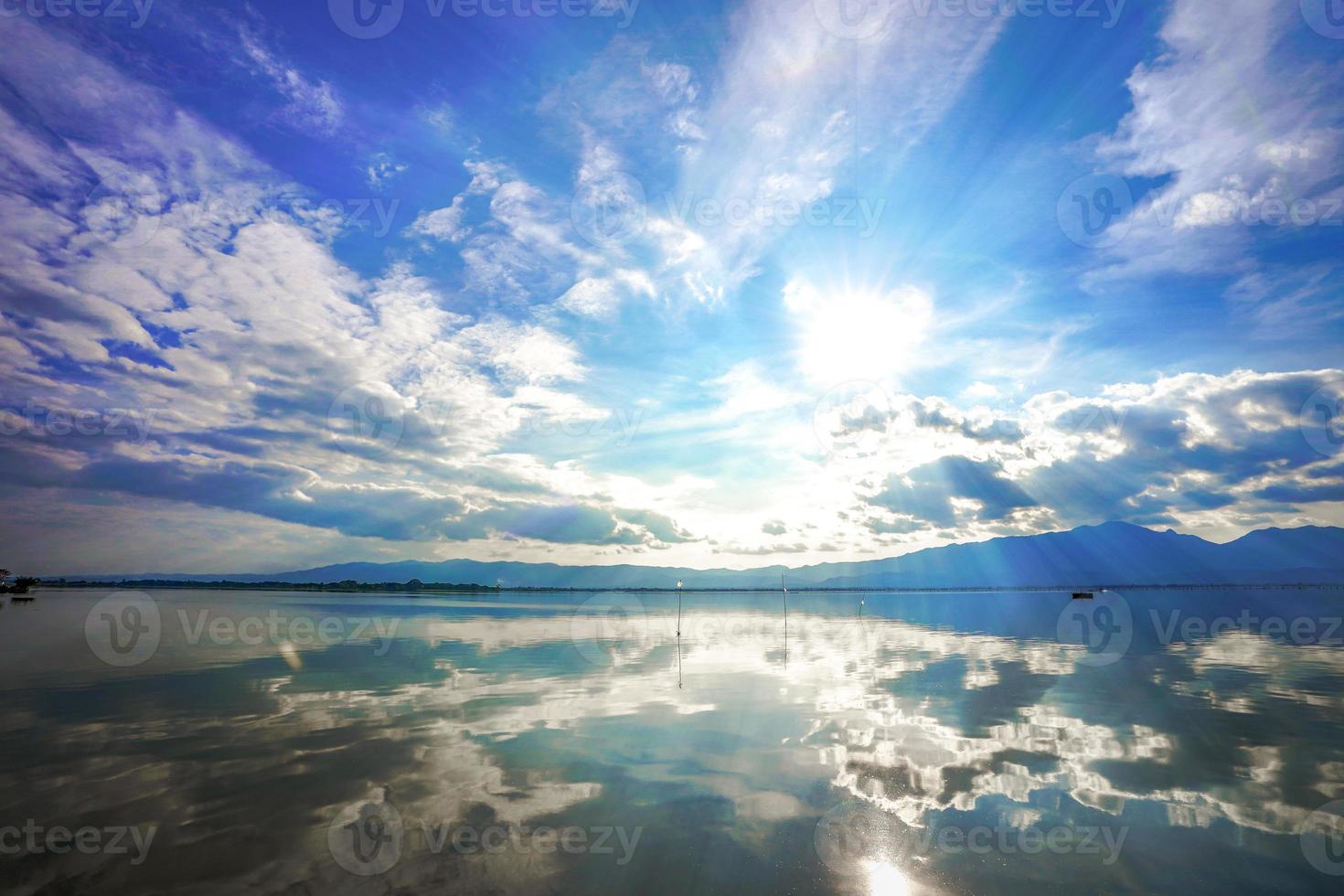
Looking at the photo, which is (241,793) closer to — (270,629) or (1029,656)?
(1029,656)

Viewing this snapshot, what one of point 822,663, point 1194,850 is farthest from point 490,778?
point 822,663

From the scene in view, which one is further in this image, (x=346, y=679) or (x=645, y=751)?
(x=346, y=679)

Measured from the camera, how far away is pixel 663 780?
53.9 feet

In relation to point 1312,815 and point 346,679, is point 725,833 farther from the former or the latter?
point 346,679

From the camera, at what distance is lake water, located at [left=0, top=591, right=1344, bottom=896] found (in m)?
11.3

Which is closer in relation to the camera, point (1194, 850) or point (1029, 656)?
point (1194, 850)

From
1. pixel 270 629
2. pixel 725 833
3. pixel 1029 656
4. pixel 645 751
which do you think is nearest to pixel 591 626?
pixel 270 629

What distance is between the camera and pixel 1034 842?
12.7 m

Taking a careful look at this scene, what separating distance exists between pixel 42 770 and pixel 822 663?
1448 inches

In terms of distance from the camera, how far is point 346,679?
104 ft

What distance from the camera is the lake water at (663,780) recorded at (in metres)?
11.3

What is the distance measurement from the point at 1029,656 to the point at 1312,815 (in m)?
32.0

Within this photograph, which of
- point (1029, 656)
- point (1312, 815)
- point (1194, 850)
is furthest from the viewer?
point (1029, 656)

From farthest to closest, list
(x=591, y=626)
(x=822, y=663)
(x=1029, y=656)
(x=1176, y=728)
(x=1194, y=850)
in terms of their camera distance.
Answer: (x=591, y=626)
(x=1029, y=656)
(x=822, y=663)
(x=1176, y=728)
(x=1194, y=850)
